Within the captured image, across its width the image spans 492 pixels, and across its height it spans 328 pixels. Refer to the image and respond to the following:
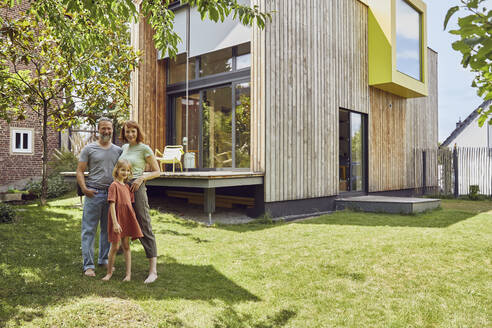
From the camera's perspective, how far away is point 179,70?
10.4 meters

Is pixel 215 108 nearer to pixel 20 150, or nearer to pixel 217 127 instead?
pixel 217 127

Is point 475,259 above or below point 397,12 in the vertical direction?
below

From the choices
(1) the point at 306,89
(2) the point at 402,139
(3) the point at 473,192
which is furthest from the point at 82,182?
(3) the point at 473,192

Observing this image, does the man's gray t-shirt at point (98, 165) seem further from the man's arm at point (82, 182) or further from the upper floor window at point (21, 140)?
the upper floor window at point (21, 140)

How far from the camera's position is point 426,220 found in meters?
7.32

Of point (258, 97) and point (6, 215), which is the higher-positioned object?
point (258, 97)

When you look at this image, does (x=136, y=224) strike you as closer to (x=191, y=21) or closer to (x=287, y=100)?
(x=287, y=100)

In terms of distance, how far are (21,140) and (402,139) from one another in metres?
14.7

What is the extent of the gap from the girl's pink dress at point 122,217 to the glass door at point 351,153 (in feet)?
25.2

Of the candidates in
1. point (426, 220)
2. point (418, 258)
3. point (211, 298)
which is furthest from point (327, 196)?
point (211, 298)

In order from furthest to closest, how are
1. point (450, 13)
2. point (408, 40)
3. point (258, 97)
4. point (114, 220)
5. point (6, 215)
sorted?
point (408, 40) → point (258, 97) → point (6, 215) → point (114, 220) → point (450, 13)

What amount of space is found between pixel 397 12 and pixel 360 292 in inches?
389

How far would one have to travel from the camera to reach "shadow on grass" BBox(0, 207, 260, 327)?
311 centimetres

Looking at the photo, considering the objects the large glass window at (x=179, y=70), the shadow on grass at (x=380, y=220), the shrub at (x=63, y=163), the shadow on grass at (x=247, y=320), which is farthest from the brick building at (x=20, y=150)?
the shadow on grass at (x=247, y=320)
